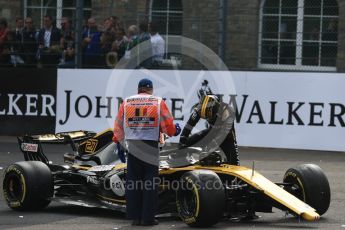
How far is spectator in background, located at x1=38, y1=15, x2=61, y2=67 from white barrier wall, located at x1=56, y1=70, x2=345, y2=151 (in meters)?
0.69

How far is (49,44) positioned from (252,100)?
4.49 m

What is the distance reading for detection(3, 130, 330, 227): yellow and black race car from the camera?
32.2ft

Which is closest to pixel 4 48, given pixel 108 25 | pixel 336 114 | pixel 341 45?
pixel 108 25

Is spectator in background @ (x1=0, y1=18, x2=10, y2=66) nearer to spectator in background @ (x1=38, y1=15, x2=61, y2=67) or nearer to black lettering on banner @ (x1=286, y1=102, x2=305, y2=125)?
spectator in background @ (x1=38, y1=15, x2=61, y2=67)

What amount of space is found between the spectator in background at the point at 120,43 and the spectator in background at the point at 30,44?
1.78 m

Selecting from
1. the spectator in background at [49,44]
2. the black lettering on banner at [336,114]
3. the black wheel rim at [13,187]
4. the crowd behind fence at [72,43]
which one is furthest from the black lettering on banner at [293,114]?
the black wheel rim at [13,187]

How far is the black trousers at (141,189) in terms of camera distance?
33.4ft

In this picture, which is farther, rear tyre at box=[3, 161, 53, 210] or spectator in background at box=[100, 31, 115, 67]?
spectator in background at box=[100, 31, 115, 67]

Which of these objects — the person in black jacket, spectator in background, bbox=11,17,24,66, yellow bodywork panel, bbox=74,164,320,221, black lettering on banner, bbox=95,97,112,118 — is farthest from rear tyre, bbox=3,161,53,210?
spectator in background, bbox=11,17,24,66

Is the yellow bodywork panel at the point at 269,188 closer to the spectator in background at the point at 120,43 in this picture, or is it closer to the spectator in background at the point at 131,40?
the spectator in background at the point at 131,40

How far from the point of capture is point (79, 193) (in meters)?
11.4

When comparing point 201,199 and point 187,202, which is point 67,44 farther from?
point 201,199

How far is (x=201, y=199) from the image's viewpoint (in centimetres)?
963

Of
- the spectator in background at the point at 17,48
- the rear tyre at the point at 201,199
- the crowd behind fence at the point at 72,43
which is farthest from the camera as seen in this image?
the spectator in background at the point at 17,48
